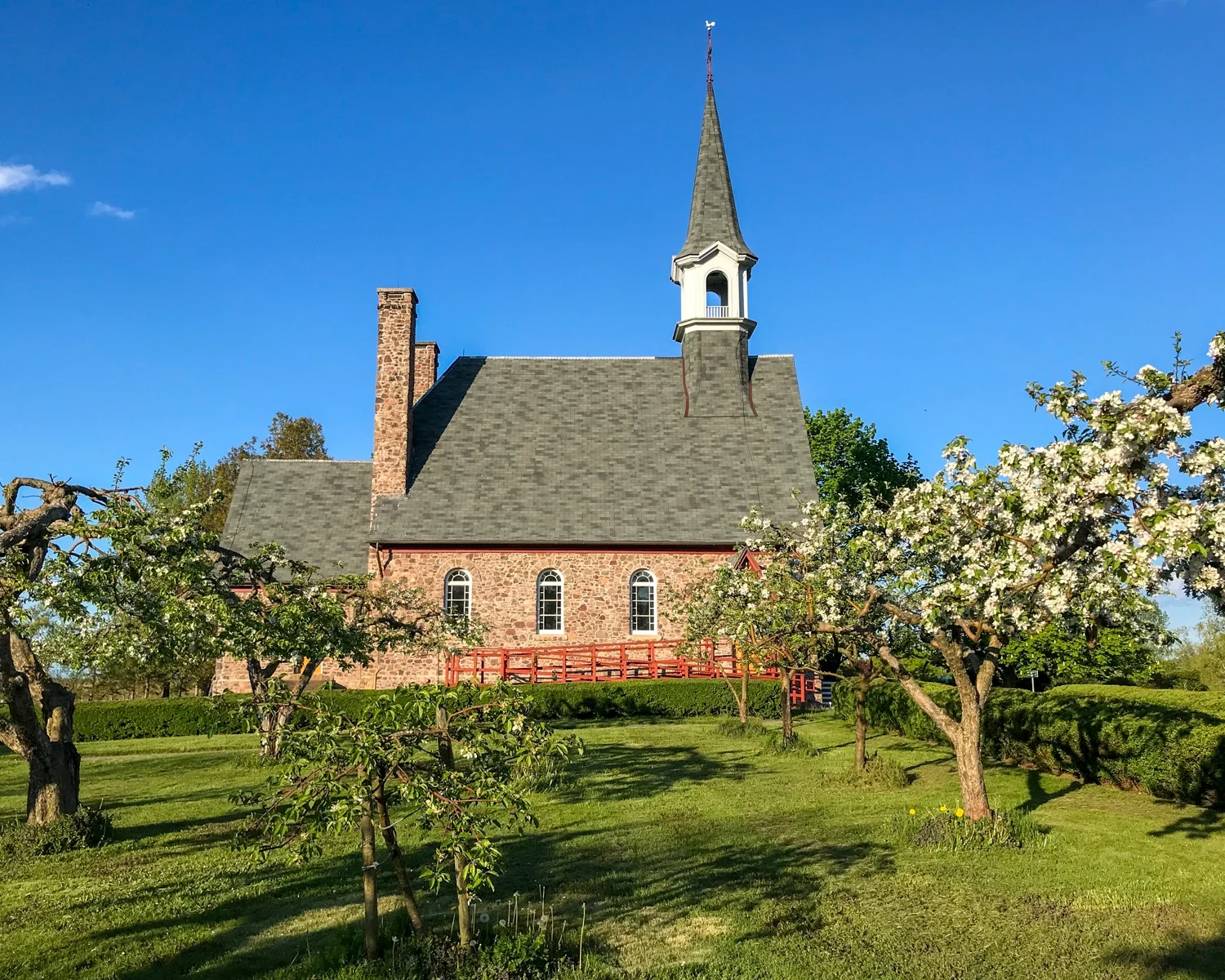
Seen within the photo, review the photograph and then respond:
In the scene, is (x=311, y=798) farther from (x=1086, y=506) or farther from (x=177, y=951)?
(x=1086, y=506)

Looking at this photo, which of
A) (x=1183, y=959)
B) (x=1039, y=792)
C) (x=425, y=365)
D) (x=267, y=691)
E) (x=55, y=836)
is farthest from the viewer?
(x=425, y=365)

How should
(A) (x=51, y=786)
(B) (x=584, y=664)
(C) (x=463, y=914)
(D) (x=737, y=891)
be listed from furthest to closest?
(B) (x=584, y=664), (A) (x=51, y=786), (D) (x=737, y=891), (C) (x=463, y=914)

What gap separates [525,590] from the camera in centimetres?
2961

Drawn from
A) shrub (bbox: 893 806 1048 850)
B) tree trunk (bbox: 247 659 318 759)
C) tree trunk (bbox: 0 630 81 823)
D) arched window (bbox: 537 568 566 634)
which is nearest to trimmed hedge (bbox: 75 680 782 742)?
arched window (bbox: 537 568 566 634)

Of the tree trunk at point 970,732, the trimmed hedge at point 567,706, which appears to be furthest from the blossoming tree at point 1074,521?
the trimmed hedge at point 567,706

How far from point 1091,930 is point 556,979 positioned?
4.71 metres

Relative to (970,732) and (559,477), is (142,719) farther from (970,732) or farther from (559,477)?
(970,732)

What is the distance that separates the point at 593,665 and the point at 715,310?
14.1 m

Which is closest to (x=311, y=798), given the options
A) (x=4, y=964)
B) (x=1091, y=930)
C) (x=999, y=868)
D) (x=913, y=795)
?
(x=4, y=964)

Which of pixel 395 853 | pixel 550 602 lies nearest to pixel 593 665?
pixel 550 602

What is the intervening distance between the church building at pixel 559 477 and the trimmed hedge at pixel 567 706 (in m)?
3.38

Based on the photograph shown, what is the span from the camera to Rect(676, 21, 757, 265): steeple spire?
34469 millimetres

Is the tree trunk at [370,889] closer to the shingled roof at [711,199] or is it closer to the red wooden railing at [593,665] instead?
the red wooden railing at [593,665]

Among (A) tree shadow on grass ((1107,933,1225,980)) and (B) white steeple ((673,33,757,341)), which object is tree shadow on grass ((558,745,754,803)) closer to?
(A) tree shadow on grass ((1107,933,1225,980))
